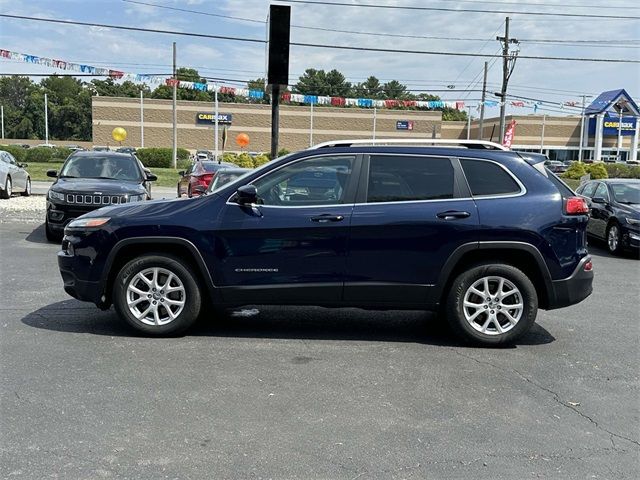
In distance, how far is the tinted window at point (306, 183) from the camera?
5430mm

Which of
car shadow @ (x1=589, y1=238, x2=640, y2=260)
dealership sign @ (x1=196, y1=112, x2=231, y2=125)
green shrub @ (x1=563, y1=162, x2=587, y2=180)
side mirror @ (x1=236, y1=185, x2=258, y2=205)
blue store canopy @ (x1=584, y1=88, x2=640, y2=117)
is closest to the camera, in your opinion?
side mirror @ (x1=236, y1=185, x2=258, y2=205)

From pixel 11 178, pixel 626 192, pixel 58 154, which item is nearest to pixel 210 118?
pixel 58 154

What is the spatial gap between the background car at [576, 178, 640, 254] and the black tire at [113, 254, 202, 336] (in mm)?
9328

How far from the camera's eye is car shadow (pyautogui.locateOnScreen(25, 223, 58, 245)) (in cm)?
1118

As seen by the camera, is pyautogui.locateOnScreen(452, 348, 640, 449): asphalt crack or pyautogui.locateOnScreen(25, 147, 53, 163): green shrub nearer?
pyautogui.locateOnScreen(452, 348, 640, 449): asphalt crack

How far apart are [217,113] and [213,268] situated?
6675 centimetres

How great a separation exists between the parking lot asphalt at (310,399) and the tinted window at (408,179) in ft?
4.53

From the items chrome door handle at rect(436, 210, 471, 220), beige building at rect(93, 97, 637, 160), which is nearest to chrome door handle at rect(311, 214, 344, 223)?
chrome door handle at rect(436, 210, 471, 220)


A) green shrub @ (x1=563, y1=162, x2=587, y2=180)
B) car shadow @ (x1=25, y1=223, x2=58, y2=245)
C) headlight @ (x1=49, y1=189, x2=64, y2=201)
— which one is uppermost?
green shrub @ (x1=563, y1=162, x2=587, y2=180)

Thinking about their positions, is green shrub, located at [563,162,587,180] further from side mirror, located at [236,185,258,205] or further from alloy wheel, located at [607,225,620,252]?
side mirror, located at [236,185,258,205]

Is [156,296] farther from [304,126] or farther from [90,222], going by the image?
[304,126]

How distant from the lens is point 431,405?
4.13 metres

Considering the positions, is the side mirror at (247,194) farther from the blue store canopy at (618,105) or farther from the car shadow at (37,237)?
the blue store canopy at (618,105)

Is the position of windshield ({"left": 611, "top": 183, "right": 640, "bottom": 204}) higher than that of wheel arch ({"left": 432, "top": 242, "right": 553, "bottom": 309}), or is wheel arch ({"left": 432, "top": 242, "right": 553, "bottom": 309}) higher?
windshield ({"left": 611, "top": 183, "right": 640, "bottom": 204})
